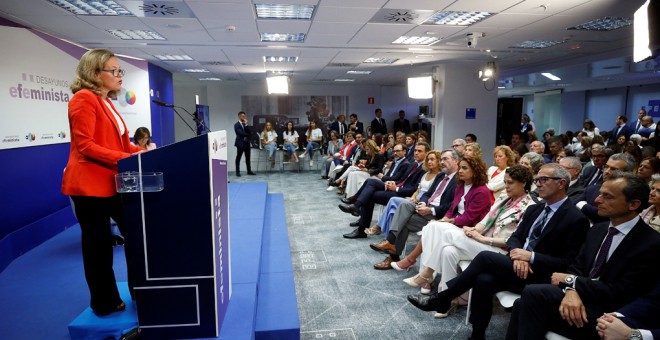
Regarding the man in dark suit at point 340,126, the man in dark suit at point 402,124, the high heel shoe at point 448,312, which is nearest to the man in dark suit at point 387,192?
the high heel shoe at point 448,312

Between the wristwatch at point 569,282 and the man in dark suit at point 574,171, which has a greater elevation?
the man in dark suit at point 574,171

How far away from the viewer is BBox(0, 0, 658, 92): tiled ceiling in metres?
4.26

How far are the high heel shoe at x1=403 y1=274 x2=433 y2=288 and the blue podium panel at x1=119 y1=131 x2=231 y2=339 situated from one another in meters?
2.01

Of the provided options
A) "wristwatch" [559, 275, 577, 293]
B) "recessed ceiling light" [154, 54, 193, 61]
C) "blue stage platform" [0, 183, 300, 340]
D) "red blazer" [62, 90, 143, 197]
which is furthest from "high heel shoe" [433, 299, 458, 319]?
"recessed ceiling light" [154, 54, 193, 61]

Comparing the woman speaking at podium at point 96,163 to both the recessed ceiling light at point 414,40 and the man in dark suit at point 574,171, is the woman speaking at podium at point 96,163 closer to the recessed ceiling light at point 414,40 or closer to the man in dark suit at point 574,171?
the man in dark suit at point 574,171

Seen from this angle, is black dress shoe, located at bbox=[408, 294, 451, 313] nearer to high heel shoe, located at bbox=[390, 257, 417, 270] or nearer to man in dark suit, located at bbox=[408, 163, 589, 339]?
man in dark suit, located at bbox=[408, 163, 589, 339]

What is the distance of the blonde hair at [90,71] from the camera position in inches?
69.8

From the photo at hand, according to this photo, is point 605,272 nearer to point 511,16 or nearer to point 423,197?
point 423,197

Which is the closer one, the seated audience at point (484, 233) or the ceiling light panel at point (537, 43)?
the seated audience at point (484, 233)

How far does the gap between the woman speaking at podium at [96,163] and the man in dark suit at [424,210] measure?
8.46 ft

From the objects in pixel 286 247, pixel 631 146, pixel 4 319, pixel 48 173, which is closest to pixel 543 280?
pixel 286 247

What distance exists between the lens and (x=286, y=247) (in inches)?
150

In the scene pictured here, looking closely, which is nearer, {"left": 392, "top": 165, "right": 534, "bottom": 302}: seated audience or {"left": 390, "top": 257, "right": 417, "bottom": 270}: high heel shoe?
{"left": 392, "top": 165, "right": 534, "bottom": 302}: seated audience

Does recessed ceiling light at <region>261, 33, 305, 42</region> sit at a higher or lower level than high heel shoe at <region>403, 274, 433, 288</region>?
higher
